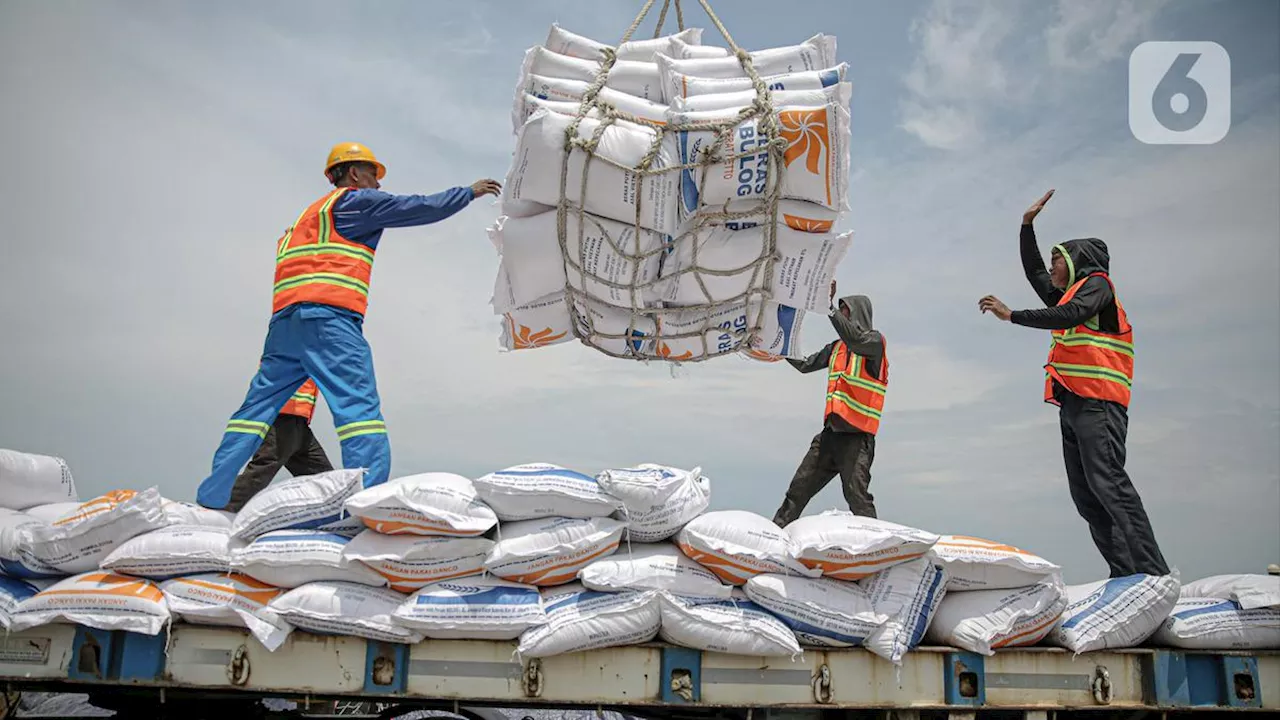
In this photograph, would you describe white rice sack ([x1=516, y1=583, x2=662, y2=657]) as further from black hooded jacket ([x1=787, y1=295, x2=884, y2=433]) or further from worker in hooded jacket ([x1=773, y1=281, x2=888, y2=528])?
worker in hooded jacket ([x1=773, y1=281, x2=888, y2=528])

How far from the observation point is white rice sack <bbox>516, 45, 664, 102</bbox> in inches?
167

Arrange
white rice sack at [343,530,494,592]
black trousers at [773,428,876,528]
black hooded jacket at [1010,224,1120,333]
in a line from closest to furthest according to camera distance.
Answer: white rice sack at [343,530,494,592], black hooded jacket at [1010,224,1120,333], black trousers at [773,428,876,528]

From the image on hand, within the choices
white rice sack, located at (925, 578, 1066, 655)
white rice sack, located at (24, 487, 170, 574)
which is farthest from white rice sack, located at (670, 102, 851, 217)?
white rice sack, located at (24, 487, 170, 574)

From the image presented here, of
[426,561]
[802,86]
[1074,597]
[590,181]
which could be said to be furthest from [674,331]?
[1074,597]

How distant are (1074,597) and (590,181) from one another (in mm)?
2561

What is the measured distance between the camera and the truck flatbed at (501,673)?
322 cm

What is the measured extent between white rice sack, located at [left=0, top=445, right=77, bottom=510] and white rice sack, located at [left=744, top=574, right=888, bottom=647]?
3.14 meters

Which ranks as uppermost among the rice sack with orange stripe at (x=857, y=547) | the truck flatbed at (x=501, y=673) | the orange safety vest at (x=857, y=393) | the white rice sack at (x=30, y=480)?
the orange safety vest at (x=857, y=393)

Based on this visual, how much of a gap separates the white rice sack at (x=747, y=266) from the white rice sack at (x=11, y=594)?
273cm

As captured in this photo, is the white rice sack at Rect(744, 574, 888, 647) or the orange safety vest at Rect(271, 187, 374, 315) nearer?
the white rice sack at Rect(744, 574, 888, 647)

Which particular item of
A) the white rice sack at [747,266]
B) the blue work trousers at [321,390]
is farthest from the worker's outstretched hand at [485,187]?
the white rice sack at [747,266]

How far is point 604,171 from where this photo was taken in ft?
13.0

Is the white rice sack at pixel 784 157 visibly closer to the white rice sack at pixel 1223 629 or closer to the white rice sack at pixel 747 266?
the white rice sack at pixel 747 266

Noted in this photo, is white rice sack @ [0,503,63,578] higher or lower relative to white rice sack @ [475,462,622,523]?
lower
